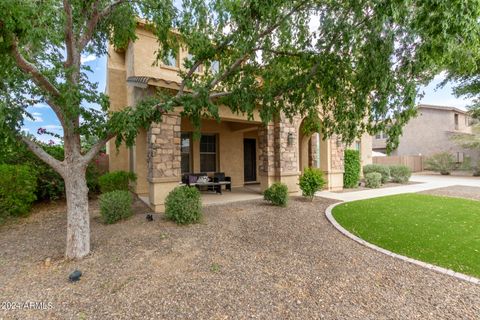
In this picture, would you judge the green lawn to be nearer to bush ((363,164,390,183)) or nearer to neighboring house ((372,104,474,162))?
bush ((363,164,390,183))

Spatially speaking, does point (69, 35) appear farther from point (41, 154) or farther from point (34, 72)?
point (41, 154)

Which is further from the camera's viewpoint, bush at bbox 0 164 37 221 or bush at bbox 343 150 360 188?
bush at bbox 343 150 360 188

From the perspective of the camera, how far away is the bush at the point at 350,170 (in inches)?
483

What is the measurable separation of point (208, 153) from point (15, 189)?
7149mm

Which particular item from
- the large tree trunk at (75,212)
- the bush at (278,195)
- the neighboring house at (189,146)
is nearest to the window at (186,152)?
the neighboring house at (189,146)

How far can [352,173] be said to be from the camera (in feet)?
40.4

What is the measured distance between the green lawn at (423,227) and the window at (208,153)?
6387 millimetres

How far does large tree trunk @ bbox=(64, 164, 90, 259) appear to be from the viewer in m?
4.17

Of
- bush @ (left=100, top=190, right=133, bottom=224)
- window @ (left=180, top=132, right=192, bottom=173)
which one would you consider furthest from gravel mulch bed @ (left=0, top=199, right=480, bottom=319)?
window @ (left=180, top=132, right=192, bottom=173)

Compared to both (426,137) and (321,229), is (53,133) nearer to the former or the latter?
(321,229)

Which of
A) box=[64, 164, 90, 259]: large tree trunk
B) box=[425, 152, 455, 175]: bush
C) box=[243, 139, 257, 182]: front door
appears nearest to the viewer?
box=[64, 164, 90, 259]: large tree trunk

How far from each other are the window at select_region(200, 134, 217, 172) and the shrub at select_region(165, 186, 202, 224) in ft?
19.0

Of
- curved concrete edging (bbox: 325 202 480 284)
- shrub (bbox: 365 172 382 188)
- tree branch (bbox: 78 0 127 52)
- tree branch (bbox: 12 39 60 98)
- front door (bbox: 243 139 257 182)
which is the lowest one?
curved concrete edging (bbox: 325 202 480 284)

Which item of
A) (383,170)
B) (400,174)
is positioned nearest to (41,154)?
(383,170)
